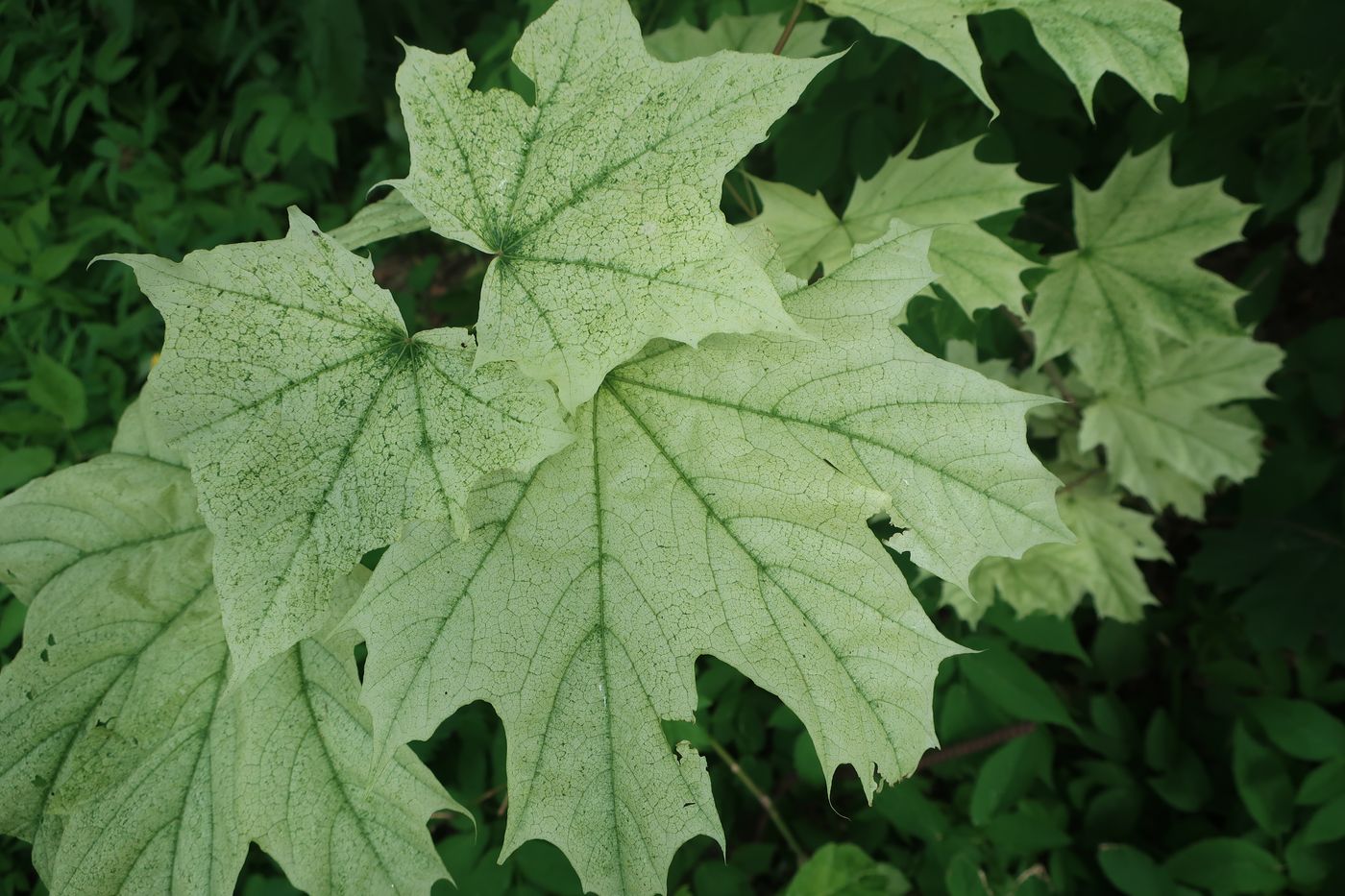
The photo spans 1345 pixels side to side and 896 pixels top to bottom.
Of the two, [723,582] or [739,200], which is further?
[739,200]

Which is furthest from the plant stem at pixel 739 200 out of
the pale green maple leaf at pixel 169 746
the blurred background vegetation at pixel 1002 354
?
the pale green maple leaf at pixel 169 746

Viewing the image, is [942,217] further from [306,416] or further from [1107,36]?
[306,416]

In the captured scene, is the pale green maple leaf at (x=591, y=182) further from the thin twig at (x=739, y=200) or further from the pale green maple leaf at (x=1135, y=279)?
the pale green maple leaf at (x=1135, y=279)

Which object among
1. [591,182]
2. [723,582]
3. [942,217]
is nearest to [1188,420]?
[942,217]

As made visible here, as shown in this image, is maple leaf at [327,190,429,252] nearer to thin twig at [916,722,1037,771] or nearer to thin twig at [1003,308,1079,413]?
thin twig at [1003,308,1079,413]

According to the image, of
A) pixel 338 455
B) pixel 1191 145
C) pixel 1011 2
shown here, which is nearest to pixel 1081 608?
pixel 1191 145

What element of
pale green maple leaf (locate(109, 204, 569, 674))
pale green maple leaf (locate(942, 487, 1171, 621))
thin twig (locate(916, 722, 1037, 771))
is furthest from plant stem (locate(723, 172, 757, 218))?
thin twig (locate(916, 722, 1037, 771))
